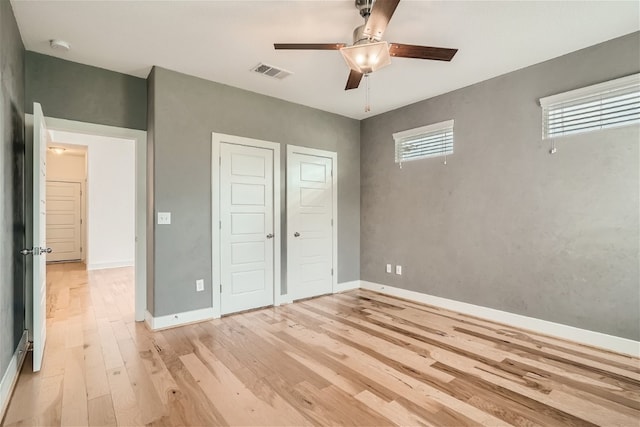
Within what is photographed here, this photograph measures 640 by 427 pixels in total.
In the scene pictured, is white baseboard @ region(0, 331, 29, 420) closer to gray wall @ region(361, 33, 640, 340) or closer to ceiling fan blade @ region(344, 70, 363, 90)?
ceiling fan blade @ region(344, 70, 363, 90)

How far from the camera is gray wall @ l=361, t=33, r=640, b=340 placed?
2.72 meters

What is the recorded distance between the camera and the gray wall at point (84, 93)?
2.96 metres

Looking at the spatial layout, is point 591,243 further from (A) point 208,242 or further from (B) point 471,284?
(A) point 208,242

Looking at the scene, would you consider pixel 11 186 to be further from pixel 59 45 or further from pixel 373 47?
pixel 373 47

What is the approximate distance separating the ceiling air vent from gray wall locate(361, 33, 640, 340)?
74.7 inches

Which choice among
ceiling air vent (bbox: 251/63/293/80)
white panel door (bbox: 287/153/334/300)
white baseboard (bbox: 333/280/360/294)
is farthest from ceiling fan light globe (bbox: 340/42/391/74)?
white baseboard (bbox: 333/280/360/294)

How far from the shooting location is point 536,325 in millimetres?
3164

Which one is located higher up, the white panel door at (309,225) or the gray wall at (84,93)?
the gray wall at (84,93)

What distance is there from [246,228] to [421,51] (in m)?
2.68

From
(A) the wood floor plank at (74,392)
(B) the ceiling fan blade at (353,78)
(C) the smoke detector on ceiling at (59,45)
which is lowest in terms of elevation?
(A) the wood floor plank at (74,392)

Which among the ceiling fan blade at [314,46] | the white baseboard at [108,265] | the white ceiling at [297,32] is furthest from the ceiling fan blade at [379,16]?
the white baseboard at [108,265]

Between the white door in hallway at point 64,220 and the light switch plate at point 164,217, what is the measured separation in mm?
6744

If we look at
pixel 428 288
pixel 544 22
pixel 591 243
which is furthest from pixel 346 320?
pixel 544 22

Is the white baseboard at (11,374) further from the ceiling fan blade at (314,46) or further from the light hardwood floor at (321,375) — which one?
the ceiling fan blade at (314,46)
